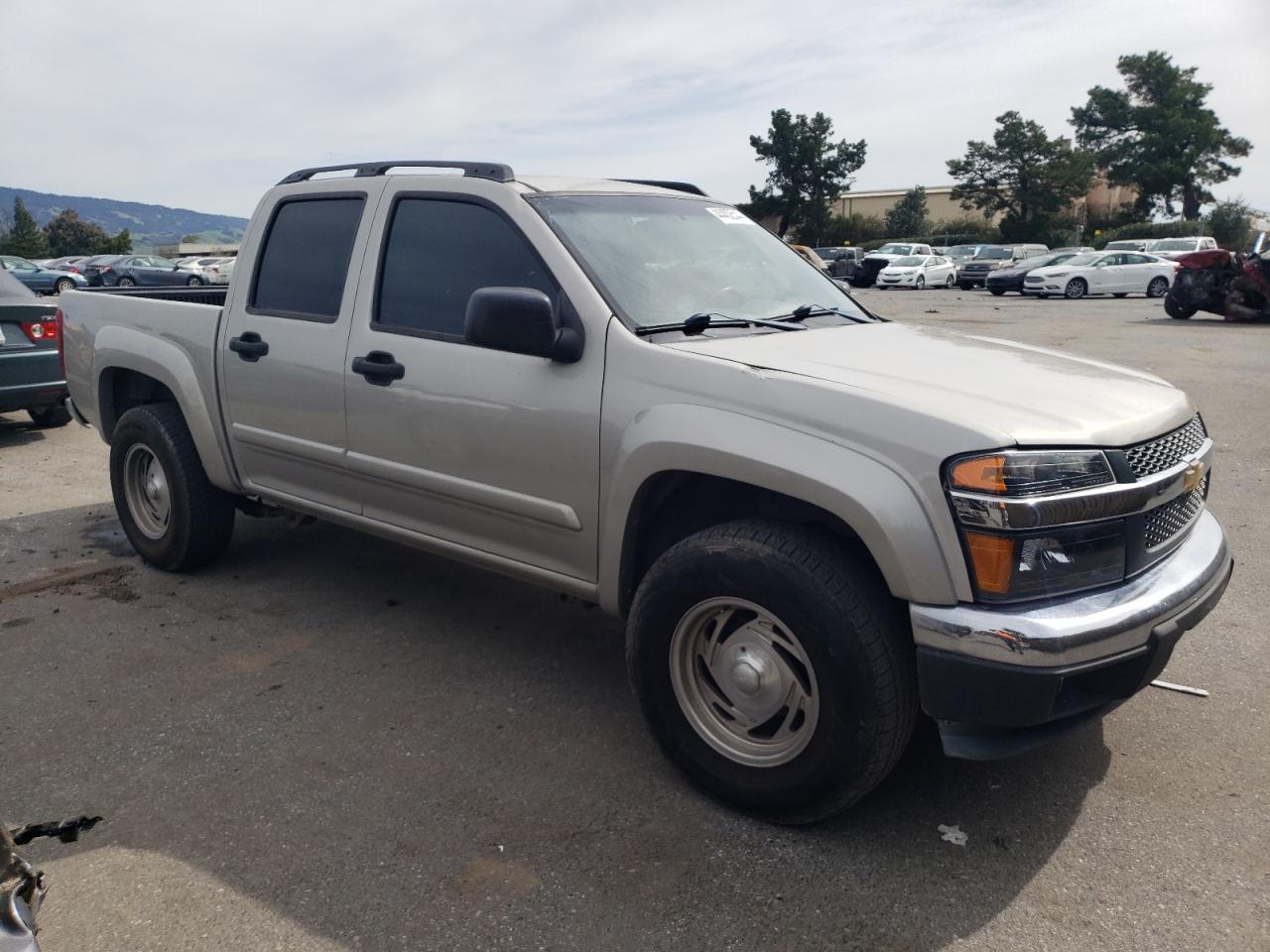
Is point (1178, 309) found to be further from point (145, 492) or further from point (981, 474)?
point (981, 474)

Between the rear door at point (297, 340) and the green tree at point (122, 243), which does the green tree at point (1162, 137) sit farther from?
the rear door at point (297, 340)

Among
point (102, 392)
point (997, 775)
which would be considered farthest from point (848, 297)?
point (102, 392)

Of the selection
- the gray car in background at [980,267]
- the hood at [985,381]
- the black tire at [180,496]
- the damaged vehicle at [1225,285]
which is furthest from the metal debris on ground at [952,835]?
the gray car in background at [980,267]

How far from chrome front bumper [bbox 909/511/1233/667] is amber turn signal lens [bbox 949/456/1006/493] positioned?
0.30 meters

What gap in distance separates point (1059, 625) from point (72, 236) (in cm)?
6799

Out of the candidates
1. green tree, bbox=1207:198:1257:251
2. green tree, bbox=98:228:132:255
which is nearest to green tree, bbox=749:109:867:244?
green tree, bbox=1207:198:1257:251

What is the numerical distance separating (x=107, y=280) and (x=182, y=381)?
118ft

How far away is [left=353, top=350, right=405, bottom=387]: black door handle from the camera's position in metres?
3.81

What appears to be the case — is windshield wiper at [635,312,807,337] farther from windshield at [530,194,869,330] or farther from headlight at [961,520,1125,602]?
headlight at [961,520,1125,602]

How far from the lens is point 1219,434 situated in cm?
852

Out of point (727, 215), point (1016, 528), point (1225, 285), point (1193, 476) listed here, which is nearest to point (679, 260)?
point (727, 215)

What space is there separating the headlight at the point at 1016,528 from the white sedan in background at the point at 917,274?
34762 millimetres

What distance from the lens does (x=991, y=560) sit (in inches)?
100

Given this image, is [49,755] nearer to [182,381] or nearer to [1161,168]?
[182,381]
